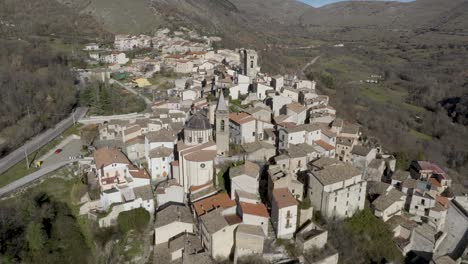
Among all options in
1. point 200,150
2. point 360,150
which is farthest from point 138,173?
point 360,150

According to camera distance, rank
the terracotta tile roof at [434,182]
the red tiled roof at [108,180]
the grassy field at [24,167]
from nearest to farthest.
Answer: the red tiled roof at [108,180] < the grassy field at [24,167] < the terracotta tile roof at [434,182]

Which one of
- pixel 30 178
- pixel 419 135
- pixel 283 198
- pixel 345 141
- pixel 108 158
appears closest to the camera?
pixel 283 198

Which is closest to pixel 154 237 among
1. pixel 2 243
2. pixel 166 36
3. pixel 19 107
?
pixel 2 243

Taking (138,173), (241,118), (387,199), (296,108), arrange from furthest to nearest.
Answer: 1. (296,108)
2. (241,118)
3. (387,199)
4. (138,173)

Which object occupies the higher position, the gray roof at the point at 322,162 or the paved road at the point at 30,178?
the gray roof at the point at 322,162

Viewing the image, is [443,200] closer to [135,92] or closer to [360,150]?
[360,150]

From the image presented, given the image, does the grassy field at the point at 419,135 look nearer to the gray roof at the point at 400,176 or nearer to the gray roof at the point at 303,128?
the gray roof at the point at 400,176

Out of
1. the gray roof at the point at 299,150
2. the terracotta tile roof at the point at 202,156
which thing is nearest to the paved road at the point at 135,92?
the terracotta tile roof at the point at 202,156
